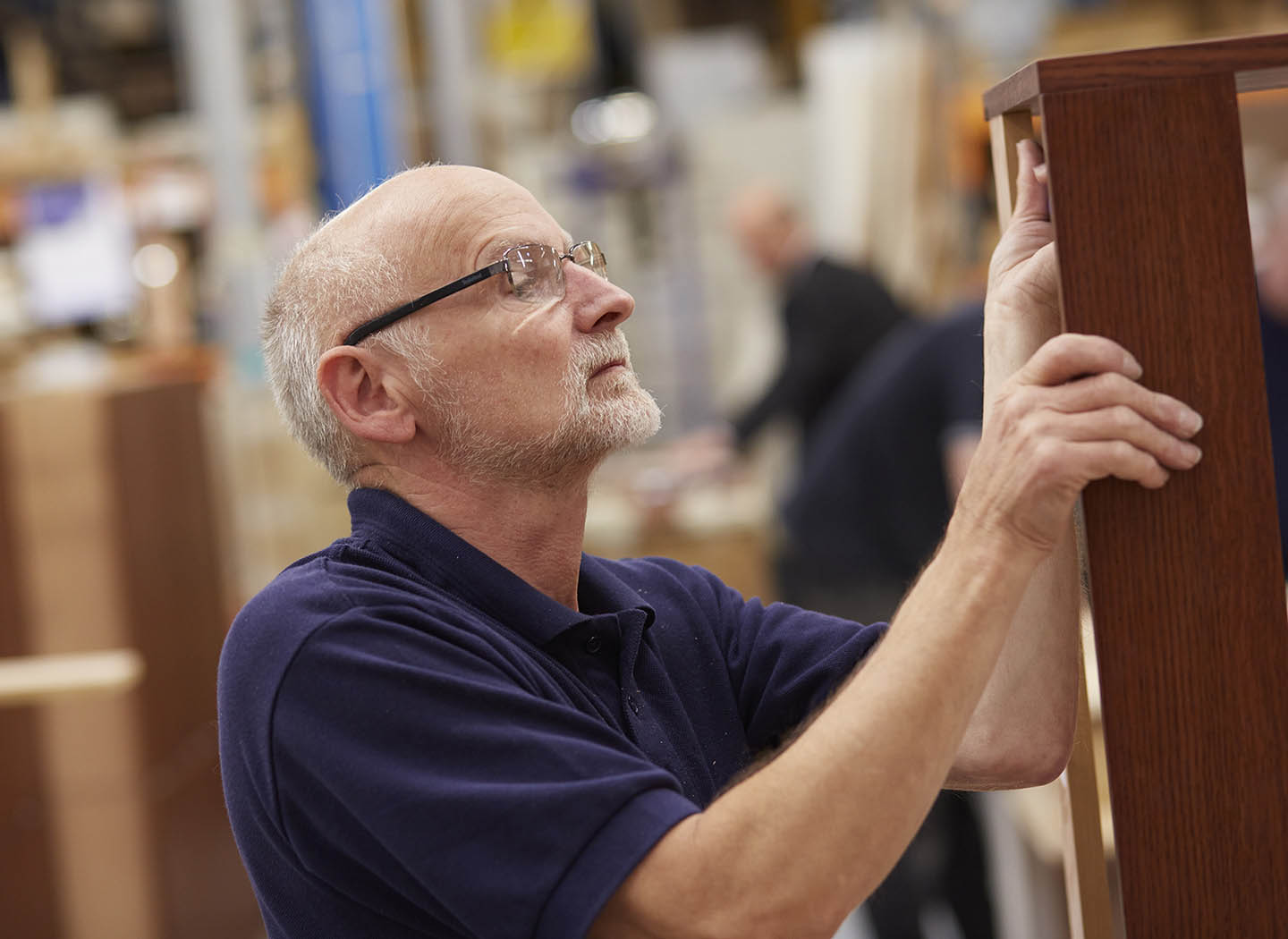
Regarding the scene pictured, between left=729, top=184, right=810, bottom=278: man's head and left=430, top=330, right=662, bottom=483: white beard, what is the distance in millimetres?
4113

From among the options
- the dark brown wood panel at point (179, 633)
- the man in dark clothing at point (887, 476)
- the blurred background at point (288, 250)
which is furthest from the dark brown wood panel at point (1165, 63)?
the dark brown wood panel at point (179, 633)

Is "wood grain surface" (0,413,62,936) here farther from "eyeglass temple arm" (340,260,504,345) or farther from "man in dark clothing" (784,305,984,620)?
"eyeglass temple arm" (340,260,504,345)

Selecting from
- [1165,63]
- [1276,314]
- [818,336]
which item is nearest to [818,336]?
[818,336]

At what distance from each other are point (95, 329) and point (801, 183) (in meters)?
3.86

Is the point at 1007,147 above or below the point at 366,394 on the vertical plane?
above

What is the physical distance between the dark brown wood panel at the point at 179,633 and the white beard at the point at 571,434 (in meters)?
2.47

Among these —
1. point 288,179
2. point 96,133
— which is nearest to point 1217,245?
point 288,179

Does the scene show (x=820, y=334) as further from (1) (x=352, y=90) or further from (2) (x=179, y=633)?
(2) (x=179, y=633)

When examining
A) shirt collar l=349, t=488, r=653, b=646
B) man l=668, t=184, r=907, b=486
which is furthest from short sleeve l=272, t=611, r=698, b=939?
man l=668, t=184, r=907, b=486

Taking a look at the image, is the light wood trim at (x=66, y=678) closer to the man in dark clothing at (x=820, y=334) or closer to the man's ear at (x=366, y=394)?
the man's ear at (x=366, y=394)

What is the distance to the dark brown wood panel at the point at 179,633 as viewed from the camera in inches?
141

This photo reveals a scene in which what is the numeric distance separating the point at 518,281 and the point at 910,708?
1.85 ft

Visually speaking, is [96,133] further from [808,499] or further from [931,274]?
[808,499]

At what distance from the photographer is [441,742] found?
1.07 meters
